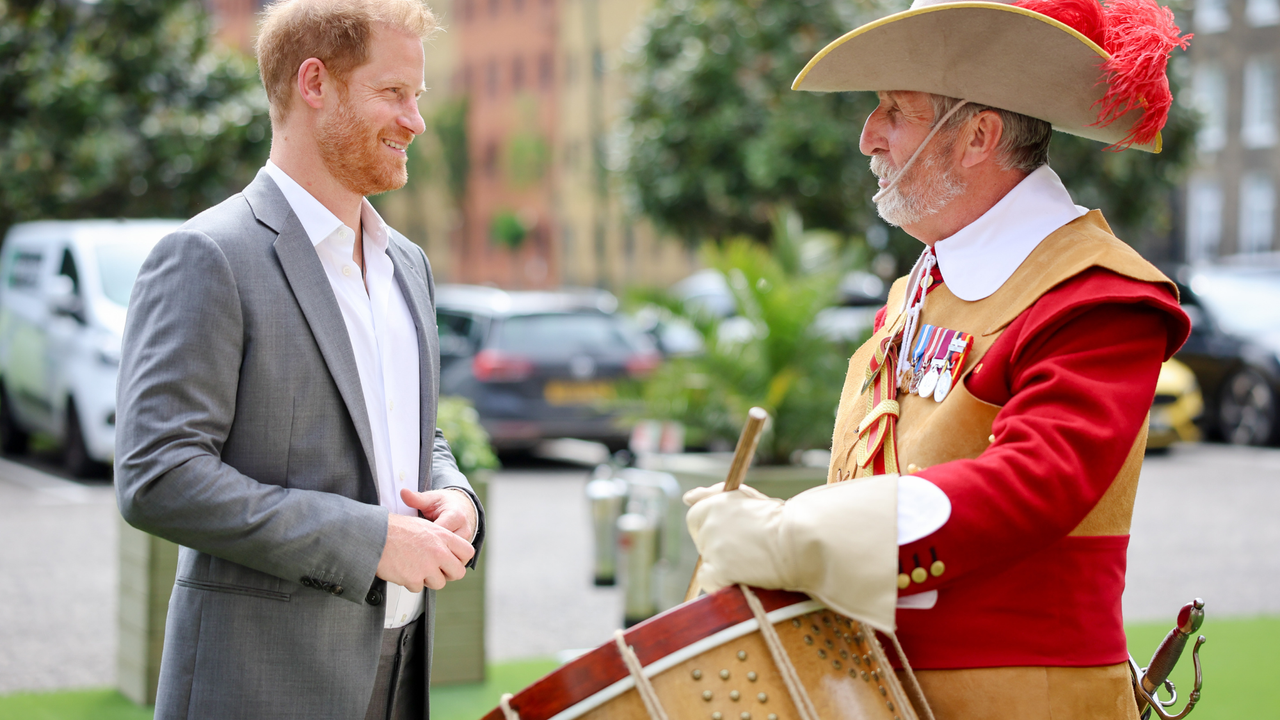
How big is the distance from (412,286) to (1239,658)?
4.60 meters

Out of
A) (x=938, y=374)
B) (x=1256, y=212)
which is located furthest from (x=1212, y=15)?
(x=938, y=374)

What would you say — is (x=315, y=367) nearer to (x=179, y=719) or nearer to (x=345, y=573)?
(x=345, y=573)

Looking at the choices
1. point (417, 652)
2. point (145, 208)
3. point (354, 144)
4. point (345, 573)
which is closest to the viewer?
point (345, 573)

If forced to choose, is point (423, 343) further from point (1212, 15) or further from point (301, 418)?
point (1212, 15)

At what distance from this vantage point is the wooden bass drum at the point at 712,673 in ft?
5.37

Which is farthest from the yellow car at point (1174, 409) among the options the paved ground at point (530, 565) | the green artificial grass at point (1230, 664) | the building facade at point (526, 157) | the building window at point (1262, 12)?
the building facade at point (526, 157)

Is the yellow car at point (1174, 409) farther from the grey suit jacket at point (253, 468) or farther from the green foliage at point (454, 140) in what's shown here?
the green foliage at point (454, 140)

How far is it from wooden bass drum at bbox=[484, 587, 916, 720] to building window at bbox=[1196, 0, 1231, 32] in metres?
32.0

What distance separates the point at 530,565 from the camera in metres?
7.66

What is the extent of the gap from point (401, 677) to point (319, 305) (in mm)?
693

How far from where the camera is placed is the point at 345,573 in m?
1.93

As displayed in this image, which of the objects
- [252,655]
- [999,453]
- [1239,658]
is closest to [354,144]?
[252,655]

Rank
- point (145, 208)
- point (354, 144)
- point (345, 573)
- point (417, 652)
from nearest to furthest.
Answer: point (345, 573) < point (354, 144) < point (417, 652) < point (145, 208)

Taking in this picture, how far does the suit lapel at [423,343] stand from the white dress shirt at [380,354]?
0.6 inches
